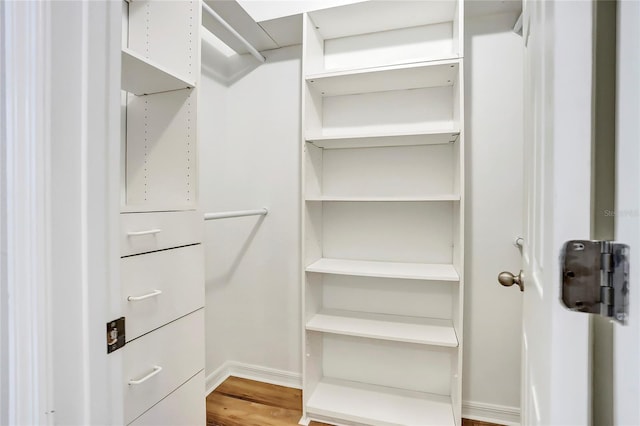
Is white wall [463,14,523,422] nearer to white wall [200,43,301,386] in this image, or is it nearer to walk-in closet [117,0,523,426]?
walk-in closet [117,0,523,426]

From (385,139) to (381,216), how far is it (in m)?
0.47

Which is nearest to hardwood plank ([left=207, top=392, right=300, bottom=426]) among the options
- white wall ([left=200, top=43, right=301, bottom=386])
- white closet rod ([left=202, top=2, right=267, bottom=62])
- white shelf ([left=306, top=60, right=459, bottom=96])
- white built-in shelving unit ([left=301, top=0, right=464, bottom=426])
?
white built-in shelving unit ([left=301, top=0, right=464, bottom=426])

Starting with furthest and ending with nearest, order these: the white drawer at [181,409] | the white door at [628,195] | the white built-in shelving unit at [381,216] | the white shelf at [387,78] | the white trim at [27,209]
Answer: the white built-in shelving unit at [381,216]
the white shelf at [387,78]
the white drawer at [181,409]
the white trim at [27,209]
the white door at [628,195]

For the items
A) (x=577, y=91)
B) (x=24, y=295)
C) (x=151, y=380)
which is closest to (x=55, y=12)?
(x=24, y=295)

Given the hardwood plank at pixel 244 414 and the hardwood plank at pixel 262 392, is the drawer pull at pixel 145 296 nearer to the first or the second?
the hardwood plank at pixel 244 414

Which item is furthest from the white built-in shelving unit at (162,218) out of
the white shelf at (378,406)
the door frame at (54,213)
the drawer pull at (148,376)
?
the white shelf at (378,406)

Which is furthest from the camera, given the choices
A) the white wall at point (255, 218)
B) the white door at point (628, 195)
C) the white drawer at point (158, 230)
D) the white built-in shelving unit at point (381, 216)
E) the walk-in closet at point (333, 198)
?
the white wall at point (255, 218)

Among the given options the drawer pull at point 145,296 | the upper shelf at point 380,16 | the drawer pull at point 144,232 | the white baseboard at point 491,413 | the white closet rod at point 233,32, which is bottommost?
the white baseboard at point 491,413

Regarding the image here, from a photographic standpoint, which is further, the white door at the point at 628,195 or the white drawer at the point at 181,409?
the white drawer at the point at 181,409

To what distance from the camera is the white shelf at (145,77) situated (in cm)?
110

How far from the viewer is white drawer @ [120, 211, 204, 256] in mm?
1022

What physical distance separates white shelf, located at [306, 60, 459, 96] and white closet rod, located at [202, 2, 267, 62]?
0.51 m

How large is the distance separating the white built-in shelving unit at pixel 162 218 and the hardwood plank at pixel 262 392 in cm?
58

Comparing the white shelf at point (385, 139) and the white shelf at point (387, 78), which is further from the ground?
the white shelf at point (387, 78)
